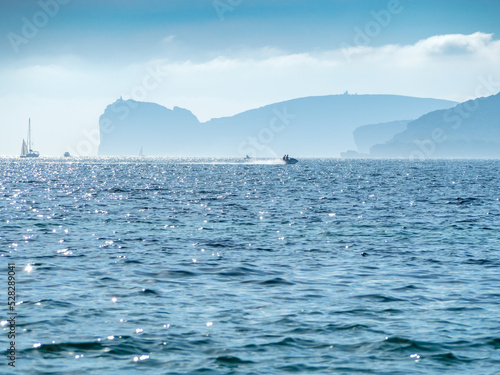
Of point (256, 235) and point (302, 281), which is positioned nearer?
point (302, 281)

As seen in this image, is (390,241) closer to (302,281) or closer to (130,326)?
(302,281)

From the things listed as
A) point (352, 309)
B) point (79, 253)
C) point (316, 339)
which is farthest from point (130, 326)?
point (79, 253)

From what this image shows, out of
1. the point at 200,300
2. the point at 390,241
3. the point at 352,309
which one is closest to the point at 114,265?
the point at 200,300

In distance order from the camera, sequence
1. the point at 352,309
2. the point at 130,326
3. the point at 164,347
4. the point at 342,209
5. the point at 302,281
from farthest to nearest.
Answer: the point at 342,209
the point at 302,281
the point at 352,309
the point at 130,326
the point at 164,347

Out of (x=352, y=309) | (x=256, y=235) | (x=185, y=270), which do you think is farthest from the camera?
(x=256, y=235)

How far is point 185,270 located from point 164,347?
990cm

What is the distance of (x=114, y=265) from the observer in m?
26.2

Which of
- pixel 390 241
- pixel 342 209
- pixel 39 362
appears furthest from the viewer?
pixel 342 209

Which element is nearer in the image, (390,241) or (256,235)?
(390,241)

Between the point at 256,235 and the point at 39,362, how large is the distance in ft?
76.7

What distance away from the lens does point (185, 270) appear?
25.2m

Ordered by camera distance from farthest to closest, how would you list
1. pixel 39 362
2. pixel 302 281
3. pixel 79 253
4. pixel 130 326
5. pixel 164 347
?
pixel 79 253
pixel 302 281
pixel 130 326
pixel 164 347
pixel 39 362

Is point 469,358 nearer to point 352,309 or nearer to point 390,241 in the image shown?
point 352,309

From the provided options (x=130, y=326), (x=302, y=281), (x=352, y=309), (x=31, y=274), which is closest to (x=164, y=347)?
(x=130, y=326)
